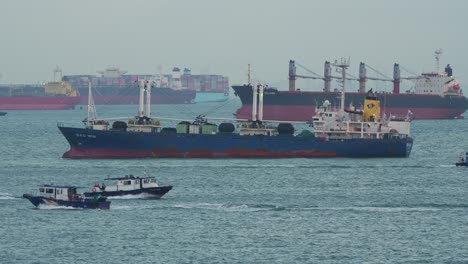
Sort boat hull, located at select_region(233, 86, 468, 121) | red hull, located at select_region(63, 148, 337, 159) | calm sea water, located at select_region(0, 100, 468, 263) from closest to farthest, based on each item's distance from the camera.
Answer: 1. calm sea water, located at select_region(0, 100, 468, 263)
2. red hull, located at select_region(63, 148, 337, 159)
3. boat hull, located at select_region(233, 86, 468, 121)

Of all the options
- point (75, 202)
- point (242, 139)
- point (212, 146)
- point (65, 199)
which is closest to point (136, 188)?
point (75, 202)

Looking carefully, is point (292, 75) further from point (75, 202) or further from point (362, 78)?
point (75, 202)

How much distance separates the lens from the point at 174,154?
106875mm

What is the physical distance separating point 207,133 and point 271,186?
25.6 metres

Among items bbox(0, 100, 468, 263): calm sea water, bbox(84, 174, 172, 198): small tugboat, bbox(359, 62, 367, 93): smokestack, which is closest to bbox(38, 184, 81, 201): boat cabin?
bbox(0, 100, 468, 263): calm sea water

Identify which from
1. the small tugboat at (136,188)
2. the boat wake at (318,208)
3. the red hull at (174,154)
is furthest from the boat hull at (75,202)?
the red hull at (174,154)

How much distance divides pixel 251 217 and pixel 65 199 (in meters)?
11.0

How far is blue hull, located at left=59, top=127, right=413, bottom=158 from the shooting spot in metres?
106

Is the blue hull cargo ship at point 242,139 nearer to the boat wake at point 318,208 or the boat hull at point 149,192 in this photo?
the boat hull at point 149,192

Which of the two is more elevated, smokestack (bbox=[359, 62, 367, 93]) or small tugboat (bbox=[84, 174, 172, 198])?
smokestack (bbox=[359, 62, 367, 93])

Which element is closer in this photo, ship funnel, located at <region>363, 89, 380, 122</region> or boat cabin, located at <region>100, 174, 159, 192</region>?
boat cabin, located at <region>100, 174, 159, 192</region>

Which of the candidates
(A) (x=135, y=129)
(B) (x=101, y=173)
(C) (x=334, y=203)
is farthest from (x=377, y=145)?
(C) (x=334, y=203)

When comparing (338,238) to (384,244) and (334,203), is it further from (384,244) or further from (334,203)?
(334,203)

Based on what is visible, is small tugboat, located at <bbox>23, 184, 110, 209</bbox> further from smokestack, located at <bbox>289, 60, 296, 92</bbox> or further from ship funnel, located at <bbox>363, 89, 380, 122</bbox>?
smokestack, located at <bbox>289, 60, 296, 92</bbox>
